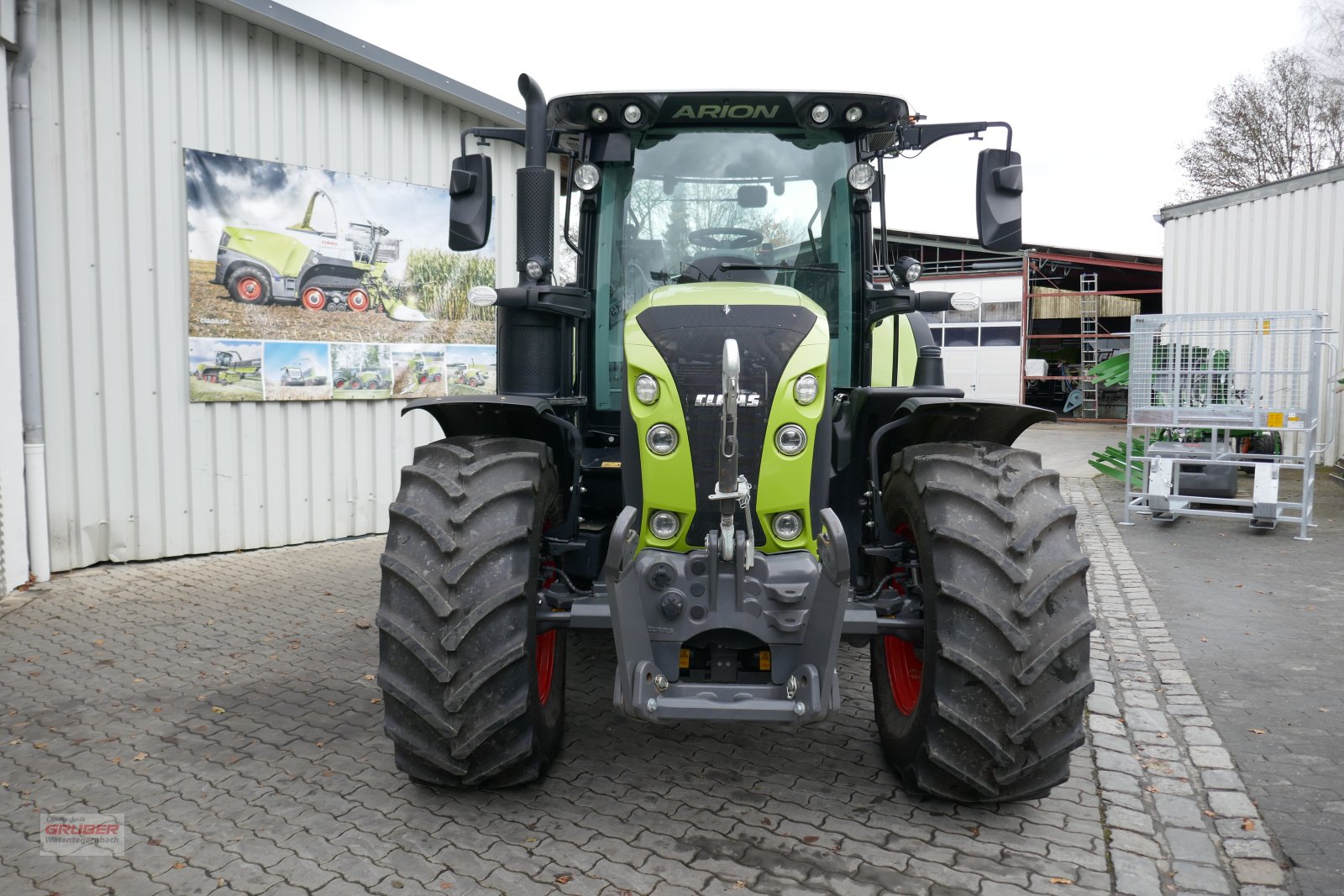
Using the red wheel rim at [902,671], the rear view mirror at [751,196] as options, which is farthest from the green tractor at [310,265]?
the red wheel rim at [902,671]

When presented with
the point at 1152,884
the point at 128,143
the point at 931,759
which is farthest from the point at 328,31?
the point at 1152,884

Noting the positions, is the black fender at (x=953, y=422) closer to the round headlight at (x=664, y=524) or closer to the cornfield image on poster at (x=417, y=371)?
the round headlight at (x=664, y=524)

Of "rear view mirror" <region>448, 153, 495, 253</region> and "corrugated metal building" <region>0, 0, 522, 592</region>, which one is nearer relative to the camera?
"rear view mirror" <region>448, 153, 495, 253</region>

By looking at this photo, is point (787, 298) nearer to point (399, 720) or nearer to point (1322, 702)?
point (399, 720)

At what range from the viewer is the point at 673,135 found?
424 cm

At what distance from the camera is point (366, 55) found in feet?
26.1

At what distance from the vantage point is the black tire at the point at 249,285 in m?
7.43

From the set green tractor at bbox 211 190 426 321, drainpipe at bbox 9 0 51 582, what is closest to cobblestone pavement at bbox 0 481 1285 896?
drainpipe at bbox 9 0 51 582

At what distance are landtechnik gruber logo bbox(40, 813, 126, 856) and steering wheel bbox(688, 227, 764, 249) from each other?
9.88 feet

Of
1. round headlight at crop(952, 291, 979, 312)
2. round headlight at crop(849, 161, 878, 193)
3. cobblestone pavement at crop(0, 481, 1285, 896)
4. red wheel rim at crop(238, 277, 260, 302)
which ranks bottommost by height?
cobblestone pavement at crop(0, 481, 1285, 896)

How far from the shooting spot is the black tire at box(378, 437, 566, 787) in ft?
10.1

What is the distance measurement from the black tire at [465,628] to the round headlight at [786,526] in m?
0.80

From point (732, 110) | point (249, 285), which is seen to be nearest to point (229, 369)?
point (249, 285)

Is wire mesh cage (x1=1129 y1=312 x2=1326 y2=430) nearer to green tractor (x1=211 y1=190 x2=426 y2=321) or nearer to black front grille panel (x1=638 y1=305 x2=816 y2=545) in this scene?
green tractor (x1=211 y1=190 x2=426 y2=321)
